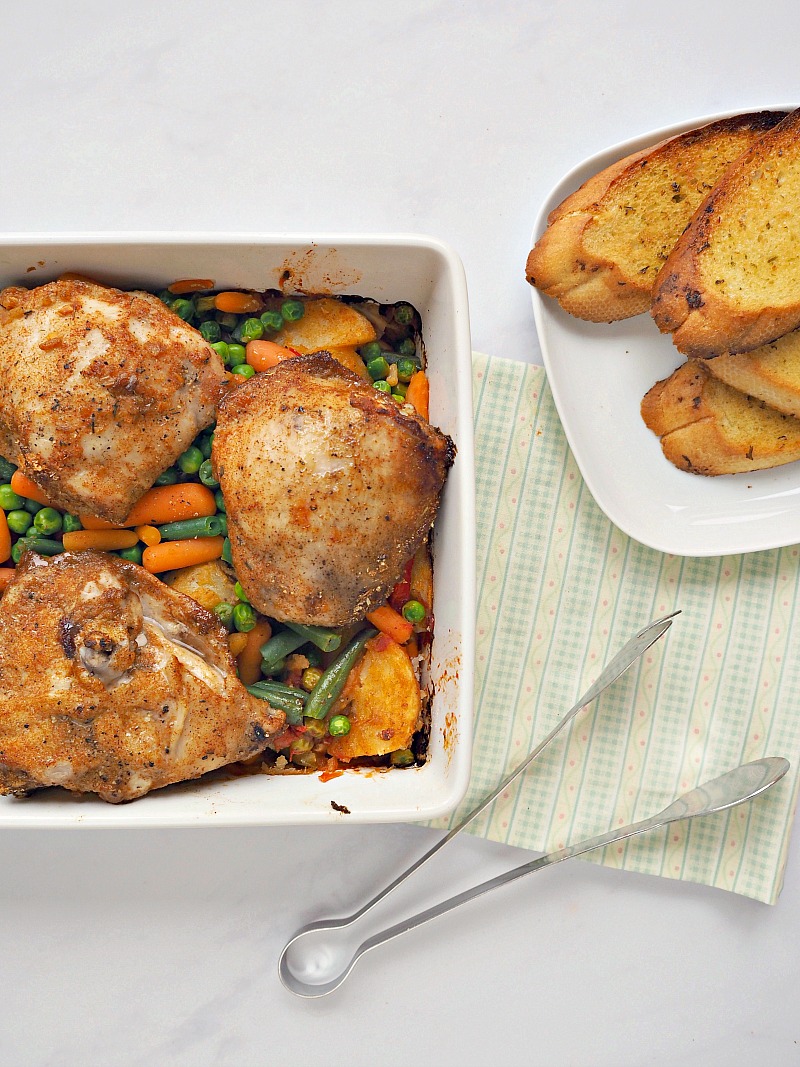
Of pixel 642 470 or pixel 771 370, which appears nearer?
pixel 771 370

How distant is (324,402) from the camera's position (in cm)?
225

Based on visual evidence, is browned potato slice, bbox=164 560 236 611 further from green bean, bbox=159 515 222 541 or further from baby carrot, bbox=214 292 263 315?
baby carrot, bbox=214 292 263 315

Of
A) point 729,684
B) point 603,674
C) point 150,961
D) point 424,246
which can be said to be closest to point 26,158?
point 424,246

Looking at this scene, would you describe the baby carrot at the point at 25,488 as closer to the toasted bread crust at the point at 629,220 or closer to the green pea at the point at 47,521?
the green pea at the point at 47,521

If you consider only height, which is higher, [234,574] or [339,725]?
[234,574]

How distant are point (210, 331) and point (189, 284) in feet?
0.47

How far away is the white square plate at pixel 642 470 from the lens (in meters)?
2.89

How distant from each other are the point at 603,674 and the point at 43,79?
2871 millimetres

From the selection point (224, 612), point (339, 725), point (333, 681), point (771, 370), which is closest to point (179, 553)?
point (224, 612)

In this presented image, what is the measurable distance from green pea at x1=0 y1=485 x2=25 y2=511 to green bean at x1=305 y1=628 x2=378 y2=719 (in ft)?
3.37

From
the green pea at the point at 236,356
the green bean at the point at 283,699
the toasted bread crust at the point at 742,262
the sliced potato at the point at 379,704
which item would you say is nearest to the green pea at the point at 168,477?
the green pea at the point at 236,356

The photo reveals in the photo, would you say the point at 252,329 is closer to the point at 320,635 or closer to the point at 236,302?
the point at 236,302

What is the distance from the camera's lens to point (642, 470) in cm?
298

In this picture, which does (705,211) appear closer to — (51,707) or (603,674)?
(603,674)
